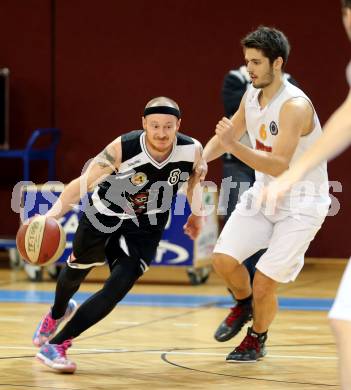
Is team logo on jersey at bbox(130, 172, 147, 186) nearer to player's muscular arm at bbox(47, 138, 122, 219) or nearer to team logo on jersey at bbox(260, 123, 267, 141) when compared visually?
player's muscular arm at bbox(47, 138, 122, 219)

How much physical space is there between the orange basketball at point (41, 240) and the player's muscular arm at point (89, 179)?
10 cm

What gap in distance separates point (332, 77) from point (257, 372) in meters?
6.73

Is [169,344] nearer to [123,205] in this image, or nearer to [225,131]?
[123,205]

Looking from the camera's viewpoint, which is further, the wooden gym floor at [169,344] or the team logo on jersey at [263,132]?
the team logo on jersey at [263,132]

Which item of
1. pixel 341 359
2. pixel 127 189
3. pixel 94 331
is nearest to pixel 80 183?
pixel 127 189

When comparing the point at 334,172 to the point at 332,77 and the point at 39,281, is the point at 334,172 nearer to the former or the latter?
the point at 332,77

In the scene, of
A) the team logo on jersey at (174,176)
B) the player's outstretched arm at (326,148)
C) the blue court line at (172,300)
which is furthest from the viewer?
the blue court line at (172,300)

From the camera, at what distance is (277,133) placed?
19.2 ft

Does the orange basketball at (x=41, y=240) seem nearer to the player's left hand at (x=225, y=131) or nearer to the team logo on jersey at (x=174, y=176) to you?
the team logo on jersey at (x=174, y=176)

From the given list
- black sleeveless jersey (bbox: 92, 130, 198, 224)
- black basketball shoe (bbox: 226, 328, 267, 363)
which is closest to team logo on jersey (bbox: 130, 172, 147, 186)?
black sleeveless jersey (bbox: 92, 130, 198, 224)

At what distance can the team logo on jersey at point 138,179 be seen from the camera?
5961mm

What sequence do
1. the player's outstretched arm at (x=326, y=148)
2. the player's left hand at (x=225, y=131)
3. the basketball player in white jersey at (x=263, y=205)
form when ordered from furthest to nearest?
the basketball player in white jersey at (x=263, y=205), the player's left hand at (x=225, y=131), the player's outstretched arm at (x=326, y=148)

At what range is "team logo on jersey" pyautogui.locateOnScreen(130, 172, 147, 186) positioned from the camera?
5961mm

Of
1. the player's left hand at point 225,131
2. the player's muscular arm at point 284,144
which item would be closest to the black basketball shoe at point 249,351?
the player's muscular arm at point 284,144
